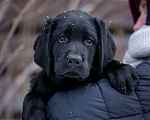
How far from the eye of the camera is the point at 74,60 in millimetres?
2100

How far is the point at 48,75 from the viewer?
7.86ft

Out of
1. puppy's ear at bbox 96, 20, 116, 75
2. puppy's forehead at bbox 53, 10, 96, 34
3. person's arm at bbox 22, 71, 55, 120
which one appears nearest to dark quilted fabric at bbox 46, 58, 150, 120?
person's arm at bbox 22, 71, 55, 120

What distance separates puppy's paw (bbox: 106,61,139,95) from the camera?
200cm

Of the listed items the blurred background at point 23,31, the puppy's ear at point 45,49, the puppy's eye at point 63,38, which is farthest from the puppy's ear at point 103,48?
the blurred background at point 23,31

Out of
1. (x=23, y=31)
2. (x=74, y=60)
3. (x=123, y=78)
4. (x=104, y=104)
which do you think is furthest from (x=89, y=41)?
(x=23, y=31)

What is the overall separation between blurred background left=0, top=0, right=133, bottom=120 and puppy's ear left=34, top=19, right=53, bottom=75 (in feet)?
2.89

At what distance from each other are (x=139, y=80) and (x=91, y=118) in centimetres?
49

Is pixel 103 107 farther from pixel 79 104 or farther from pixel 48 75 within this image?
pixel 48 75

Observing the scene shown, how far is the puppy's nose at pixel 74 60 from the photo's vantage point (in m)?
2.09

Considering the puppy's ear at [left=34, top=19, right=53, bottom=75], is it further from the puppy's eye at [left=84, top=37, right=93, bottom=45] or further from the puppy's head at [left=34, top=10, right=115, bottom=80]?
the puppy's eye at [left=84, top=37, right=93, bottom=45]

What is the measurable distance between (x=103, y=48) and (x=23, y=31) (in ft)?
7.99

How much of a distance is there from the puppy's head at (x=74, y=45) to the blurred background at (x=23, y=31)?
68 centimetres

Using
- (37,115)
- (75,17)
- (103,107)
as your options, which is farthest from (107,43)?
(37,115)

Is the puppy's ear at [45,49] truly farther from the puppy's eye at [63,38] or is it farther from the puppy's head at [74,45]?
the puppy's eye at [63,38]
